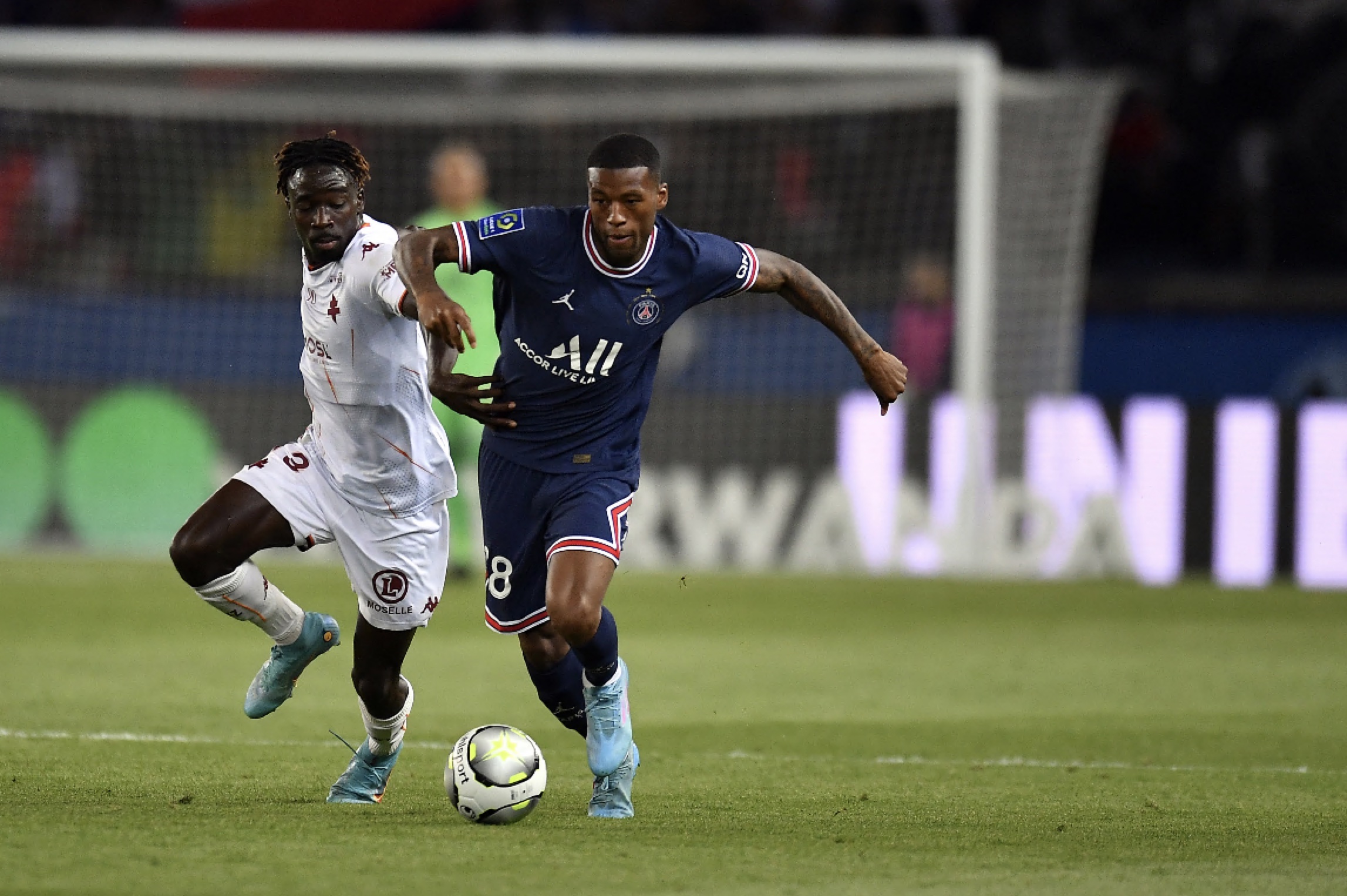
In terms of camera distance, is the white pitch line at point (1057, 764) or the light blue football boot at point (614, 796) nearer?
the light blue football boot at point (614, 796)

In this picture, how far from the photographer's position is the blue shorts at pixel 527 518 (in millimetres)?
5863

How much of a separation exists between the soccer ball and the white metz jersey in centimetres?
87

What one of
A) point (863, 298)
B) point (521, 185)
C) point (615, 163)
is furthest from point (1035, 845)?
point (521, 185)

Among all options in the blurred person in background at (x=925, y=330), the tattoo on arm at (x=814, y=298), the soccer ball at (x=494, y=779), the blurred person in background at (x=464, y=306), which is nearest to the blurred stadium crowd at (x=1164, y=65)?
the blurred person in background at (x=925, y=330)

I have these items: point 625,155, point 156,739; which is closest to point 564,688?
point 625,155

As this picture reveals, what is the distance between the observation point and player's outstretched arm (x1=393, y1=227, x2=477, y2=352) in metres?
5.33

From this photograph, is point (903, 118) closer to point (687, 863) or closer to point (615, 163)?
point (615, 163)

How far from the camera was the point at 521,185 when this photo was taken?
16.2m

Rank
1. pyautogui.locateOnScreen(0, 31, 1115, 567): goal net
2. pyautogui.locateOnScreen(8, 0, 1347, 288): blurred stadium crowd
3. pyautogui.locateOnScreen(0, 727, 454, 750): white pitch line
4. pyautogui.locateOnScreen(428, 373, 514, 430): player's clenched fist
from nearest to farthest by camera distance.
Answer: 1. pyautogui.locateOnScreen(428, 373, 514, 430): player's clenched fist
2. pyautogui.locateOnScreen(0, 727, 454, 750): white pitch line
3. pyautogui.locateOnScreen(0, 31, 1115, 567): goal net
4. pyautogui.locateOnScreen(8, 0, 1347, 288): blurred stadium crowd

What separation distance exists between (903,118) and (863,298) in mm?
1545

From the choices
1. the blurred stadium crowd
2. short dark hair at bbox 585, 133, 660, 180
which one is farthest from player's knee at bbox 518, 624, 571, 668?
the blurred stadium crowd

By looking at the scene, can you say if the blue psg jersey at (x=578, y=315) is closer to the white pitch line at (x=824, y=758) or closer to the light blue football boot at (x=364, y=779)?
the light blue football boot at (x=364, y=779)

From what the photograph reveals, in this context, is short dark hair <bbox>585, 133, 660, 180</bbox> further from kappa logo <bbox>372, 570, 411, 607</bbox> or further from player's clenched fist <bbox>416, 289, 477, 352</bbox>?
kappa logo <bbox>372, 570, 411, 607</bbox>

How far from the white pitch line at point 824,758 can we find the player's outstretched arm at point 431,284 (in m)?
2.18
